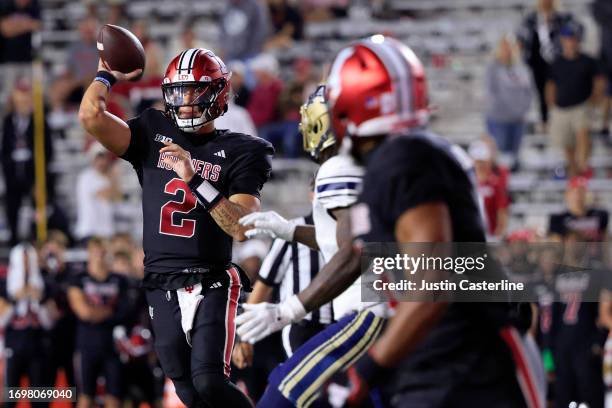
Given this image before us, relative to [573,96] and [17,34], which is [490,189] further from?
[17,34]

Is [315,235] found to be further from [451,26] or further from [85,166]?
[451,26]

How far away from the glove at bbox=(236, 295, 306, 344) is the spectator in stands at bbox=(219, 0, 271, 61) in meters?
9.36

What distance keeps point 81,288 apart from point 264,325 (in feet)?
19.7

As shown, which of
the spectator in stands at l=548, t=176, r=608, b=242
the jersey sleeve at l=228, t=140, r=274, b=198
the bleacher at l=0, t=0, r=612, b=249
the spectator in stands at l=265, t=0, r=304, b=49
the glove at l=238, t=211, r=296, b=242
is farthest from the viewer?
the spectator in stands at l=265, t=0, r=304, b=49

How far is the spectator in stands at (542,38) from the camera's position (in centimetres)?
1292

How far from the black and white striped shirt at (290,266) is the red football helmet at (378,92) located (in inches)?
112

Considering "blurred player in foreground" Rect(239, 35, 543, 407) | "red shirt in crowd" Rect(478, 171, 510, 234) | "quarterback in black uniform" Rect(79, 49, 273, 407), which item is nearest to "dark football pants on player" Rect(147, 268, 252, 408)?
"quarterback in black uniform" Rect(79, 49, 273, 407)

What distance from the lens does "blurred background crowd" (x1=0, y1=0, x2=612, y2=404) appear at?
10.6 m

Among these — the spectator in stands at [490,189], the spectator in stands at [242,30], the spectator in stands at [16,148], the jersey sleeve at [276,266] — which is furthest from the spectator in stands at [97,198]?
the jersey sleeve at [276,266]

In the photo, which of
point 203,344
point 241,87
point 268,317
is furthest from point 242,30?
point 268,317

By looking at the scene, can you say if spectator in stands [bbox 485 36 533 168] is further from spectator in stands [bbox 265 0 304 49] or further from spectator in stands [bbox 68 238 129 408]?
spectator in stands [bbox 68 238 129 408]

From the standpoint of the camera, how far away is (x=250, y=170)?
19.1 ft

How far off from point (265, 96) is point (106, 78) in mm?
7172

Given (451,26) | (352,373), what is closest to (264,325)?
(352,373)
